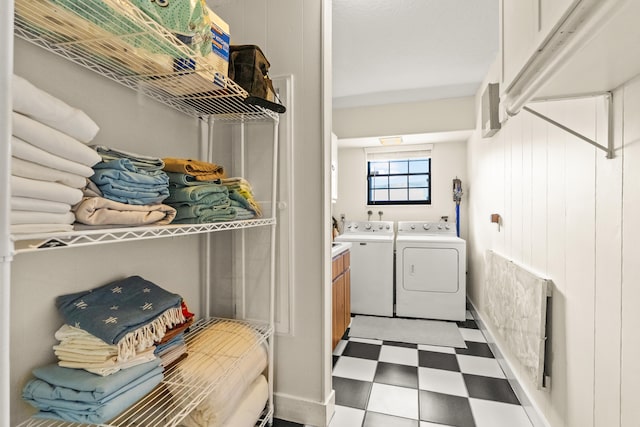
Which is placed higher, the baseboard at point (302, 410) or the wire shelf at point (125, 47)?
the wire shelf at point (125, 47)

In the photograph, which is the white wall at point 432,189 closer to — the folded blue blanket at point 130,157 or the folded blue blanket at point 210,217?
the folded blue blanket at point 210,217

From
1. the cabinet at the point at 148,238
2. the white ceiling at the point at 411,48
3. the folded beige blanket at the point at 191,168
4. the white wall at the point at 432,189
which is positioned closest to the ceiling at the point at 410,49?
the white ceiling at the point at 411,48

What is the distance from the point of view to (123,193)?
0.90m

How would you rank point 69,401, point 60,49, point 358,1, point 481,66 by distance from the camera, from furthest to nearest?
point 481,66 < point 358,1 < point 60,49 < point 69,401

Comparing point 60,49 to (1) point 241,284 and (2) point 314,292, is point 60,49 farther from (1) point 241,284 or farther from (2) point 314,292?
(2) point 314,292

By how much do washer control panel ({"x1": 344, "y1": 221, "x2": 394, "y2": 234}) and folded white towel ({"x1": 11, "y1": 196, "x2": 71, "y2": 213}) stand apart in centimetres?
343

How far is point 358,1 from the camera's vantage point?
6.55ft

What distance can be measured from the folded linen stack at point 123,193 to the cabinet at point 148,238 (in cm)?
5

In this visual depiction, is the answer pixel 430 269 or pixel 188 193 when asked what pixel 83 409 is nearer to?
pixel 188 193

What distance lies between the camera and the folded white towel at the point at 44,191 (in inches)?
24.5

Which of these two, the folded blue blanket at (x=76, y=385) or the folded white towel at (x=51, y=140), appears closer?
the folded white towel at (x=51, y=140)

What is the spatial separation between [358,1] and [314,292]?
1.82m

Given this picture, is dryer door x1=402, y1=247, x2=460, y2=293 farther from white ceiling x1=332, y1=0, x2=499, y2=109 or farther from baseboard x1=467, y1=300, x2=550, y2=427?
white ceiling x1=332, y1=0, x2=499, y2=109

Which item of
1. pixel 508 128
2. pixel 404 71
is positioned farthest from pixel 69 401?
pixel 404 71
